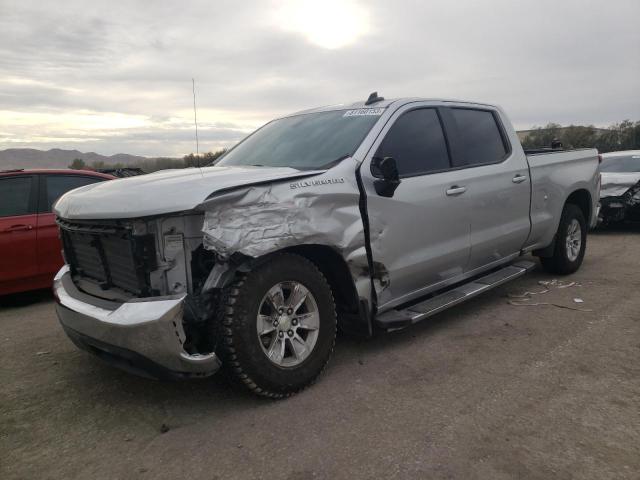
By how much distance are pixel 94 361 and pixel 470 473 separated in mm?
2979

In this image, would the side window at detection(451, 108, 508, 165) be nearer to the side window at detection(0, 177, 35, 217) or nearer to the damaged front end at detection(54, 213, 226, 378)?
the damaged front end at detection(54, 213, 226, 378)

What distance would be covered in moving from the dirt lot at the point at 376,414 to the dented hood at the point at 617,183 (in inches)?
234

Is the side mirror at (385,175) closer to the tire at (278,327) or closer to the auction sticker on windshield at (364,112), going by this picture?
the auction sticker on windshield at (364,112)

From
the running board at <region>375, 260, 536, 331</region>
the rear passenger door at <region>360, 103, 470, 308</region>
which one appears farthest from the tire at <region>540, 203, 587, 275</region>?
the rear passenger door at <region>360, 103, 470, 308</region>

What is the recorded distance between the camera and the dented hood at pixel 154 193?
2992 millimetres

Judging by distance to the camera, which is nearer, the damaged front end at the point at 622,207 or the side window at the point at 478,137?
the side window at the point at 478,137

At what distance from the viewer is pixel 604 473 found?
2545 millimetres

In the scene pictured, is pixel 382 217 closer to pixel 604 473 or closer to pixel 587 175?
pixel 604 473

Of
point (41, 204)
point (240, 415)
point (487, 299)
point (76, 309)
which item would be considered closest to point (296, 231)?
point (240, 415)

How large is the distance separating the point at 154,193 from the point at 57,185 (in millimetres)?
4121

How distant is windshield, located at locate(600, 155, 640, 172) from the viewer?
10453 millimetres

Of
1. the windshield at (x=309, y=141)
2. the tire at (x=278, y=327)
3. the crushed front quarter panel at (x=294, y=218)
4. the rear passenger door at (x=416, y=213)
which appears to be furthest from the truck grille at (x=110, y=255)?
the rear passenger door at (x=416, y=213)

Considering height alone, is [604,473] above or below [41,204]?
below

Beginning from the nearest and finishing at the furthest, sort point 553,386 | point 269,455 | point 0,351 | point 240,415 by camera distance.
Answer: point 269,455 < point 240,415 < point 553,386 < point 0,351
